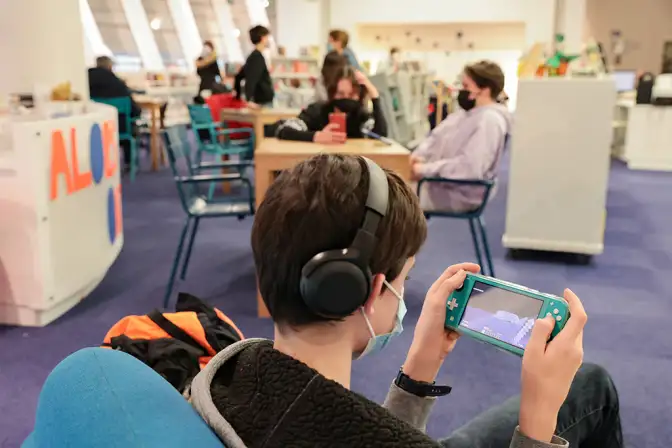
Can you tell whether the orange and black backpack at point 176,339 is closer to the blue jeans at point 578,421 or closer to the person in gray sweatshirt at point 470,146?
the blue jeans at point 578,421

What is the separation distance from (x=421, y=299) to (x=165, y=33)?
41.8 ft

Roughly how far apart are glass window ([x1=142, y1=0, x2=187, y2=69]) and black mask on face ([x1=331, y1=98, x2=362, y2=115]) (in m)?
11.1

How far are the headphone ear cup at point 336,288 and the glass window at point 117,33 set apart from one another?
12366mm

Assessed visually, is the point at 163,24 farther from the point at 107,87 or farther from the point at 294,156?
the point at 294,156

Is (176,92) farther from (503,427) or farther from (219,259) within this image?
(503,427)

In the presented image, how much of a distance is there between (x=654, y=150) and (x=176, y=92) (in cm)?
798

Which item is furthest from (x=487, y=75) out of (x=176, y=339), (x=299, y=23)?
(x=299, y=23)

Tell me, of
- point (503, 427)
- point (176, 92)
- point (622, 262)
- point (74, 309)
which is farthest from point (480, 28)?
point (503, 427)

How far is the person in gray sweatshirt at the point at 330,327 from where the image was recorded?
69 centimetres

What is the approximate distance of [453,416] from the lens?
2.26 metres

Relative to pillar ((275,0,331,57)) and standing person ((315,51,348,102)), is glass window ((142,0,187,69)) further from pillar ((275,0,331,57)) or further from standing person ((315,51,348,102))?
standing person ((315,51,348,102))

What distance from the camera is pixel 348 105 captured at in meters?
3.55

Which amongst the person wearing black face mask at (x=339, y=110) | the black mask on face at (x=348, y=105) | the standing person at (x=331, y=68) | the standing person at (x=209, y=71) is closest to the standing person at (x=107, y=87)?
the standing person at (x=209, y=71)

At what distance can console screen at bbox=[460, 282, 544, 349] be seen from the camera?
91 cm
